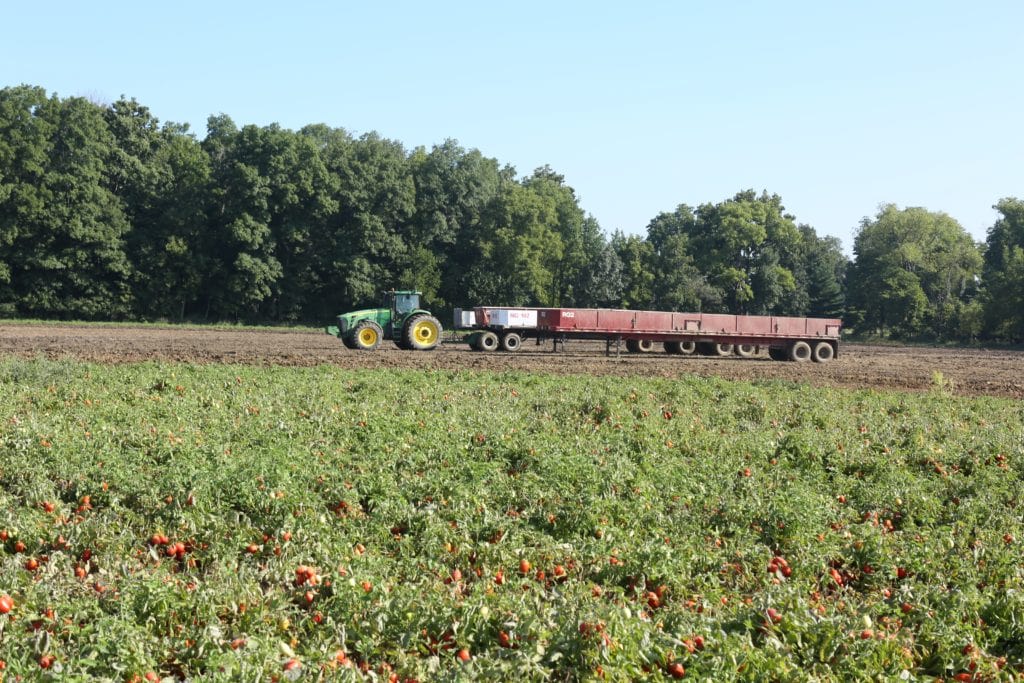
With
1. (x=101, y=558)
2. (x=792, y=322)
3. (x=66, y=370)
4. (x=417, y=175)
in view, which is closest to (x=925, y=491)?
(x=101, y=558)

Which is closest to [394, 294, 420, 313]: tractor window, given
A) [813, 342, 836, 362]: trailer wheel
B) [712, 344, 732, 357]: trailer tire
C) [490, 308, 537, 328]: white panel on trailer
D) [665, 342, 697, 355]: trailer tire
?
→ [490, 308, 537, 328]: white panel on trailer

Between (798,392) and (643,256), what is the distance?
58.8m

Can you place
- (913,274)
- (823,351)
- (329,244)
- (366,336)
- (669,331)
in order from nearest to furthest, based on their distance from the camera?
(366,336) → (669,331) → (823,351) → (329,244) → (913,274)

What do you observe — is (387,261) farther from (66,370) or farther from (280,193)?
(66,370)

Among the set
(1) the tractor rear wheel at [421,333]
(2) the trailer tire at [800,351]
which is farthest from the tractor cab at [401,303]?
(2) the trailer tire at [800,351]

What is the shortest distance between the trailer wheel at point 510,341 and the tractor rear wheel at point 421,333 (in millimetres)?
2836

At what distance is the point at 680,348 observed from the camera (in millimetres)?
37219

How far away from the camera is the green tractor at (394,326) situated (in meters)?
32.2

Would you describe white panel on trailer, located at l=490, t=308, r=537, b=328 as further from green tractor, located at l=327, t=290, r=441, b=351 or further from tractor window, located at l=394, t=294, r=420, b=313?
tractor window, located at l=394, t=294, r=420, b=313

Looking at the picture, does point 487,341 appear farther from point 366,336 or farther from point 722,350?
point 722,350

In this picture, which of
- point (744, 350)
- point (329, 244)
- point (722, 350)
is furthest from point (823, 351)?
point (329, 244)

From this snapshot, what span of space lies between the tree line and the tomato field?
5064 centimetres

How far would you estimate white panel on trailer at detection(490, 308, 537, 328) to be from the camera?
34500 mm

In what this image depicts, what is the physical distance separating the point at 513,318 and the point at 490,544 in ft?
89.4
